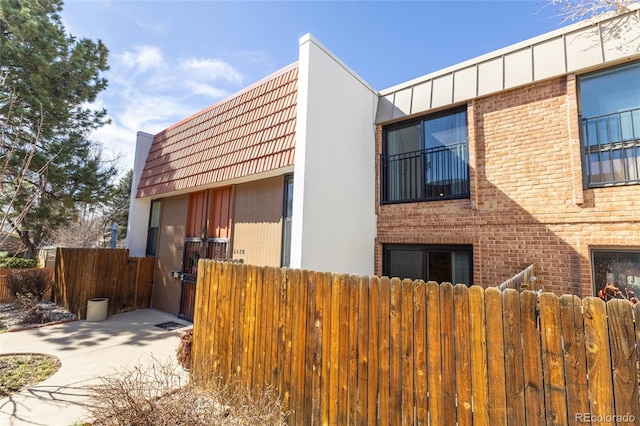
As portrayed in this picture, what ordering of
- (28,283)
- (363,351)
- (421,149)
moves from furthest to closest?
1. (28,283)
2. (421,149)
3. (363,351)

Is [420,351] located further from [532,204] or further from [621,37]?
[621,37]

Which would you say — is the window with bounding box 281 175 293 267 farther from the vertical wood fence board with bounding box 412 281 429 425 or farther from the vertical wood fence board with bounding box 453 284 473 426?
the vertical wood fence board with bounding box 453 284 473 426

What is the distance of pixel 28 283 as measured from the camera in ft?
30.8

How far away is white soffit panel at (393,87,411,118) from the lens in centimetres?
675

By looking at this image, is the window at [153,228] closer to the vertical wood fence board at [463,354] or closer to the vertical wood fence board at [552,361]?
the vertical wood fence board at [463,354]

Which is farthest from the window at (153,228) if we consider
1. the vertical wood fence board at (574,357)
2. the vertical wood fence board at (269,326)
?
the vertical wood fence board at (574,357)

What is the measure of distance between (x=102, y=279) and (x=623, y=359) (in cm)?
1055

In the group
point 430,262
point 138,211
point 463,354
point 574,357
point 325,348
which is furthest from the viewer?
point 138,211

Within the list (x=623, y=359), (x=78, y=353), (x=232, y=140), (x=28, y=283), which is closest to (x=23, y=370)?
(x=78, y=353)

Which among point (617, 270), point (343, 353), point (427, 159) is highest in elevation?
point (427, 159)

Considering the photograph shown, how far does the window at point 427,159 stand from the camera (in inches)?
245

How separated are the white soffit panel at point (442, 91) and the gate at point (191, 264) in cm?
609

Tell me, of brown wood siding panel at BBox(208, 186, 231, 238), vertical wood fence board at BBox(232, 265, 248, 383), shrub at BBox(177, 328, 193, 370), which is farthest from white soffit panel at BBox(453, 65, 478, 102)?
shrub at BBox(177, 328, 193, 370)

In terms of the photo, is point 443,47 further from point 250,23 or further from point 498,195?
point 250,23
